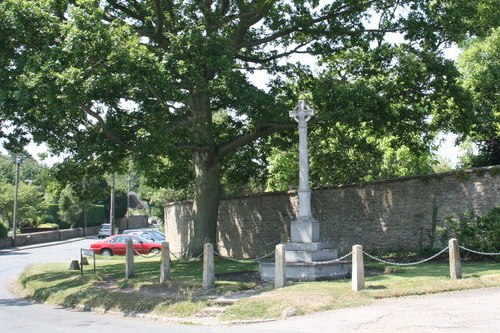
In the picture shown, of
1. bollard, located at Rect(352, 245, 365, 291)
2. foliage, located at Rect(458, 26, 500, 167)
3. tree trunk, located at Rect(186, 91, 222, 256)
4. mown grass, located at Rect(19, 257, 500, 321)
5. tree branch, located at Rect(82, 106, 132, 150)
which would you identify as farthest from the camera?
tree trunk, located at Rect(186, 91, 222, 256)

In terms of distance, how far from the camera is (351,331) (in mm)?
9680

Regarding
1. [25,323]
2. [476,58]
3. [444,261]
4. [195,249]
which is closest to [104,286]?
[25,323]

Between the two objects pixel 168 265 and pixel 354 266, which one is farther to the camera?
pixel 168 265

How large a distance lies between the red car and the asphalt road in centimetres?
1807

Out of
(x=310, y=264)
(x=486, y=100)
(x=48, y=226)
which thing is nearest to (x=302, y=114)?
(x=310, y=264)

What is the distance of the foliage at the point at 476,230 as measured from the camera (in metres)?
17.2

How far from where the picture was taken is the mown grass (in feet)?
39.2

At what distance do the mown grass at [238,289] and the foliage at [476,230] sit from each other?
43.7 inches

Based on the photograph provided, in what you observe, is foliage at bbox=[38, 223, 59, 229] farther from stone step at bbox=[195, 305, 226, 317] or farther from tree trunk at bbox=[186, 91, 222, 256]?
stone step at bbox=[195, 305, 226, 317]

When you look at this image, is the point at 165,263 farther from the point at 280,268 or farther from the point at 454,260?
the point at 454,260

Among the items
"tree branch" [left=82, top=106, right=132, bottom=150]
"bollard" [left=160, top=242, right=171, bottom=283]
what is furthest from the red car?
"bollard" [left=160, top=242, right=171, bottom=283]

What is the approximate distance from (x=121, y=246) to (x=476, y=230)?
21392 millimetres

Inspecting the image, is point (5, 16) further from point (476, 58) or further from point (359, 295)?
point (476, 58)

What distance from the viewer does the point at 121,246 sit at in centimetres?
3303
